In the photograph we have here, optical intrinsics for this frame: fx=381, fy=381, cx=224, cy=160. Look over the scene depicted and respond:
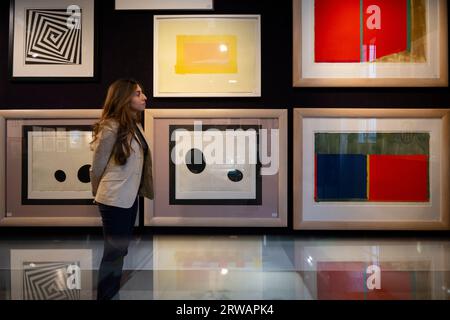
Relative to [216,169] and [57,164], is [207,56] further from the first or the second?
[57,164]

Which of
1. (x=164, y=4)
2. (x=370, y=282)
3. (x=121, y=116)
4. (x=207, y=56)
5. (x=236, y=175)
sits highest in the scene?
(x=164, y=4)

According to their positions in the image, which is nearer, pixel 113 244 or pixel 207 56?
pixel 113 244

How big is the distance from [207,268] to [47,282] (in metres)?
0.39

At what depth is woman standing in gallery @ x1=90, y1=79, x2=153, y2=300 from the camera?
93 centimetres

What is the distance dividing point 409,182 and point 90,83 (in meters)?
1.00

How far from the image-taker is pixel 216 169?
44.4 inches

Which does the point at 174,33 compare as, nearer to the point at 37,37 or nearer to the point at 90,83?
the point at 90,83

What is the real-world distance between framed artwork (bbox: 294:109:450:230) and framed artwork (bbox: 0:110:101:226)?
2.10 ft

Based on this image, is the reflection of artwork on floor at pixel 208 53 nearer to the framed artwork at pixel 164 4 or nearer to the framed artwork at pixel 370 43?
the framed artwork at pixel 164 4

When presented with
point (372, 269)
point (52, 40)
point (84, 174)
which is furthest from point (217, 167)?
point (52, 40)

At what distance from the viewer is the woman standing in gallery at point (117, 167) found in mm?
932

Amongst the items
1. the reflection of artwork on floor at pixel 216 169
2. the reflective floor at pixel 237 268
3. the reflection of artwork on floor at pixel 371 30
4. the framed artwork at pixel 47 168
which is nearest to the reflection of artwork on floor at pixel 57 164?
the framed artwork at pixel 47 168

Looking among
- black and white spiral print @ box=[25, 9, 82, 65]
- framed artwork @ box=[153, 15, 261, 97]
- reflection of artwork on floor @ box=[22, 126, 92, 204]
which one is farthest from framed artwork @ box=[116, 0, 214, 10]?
reflection of artwork on floor @ box=[22, 126, 92, 204]
